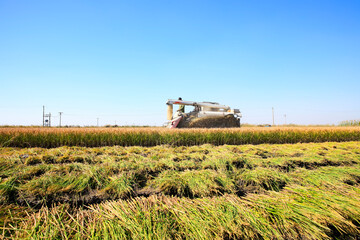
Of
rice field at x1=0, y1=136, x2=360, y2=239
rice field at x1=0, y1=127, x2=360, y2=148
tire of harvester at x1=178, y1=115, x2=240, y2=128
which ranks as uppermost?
tire of harvester at x1=178, y1=115, x2=240, y2=128

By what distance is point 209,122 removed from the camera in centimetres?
1200

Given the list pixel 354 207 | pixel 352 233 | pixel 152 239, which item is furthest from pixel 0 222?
pixel 354 207

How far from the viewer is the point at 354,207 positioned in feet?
5.68

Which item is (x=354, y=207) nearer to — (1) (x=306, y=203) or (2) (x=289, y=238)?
(1) (x=306, y=203)

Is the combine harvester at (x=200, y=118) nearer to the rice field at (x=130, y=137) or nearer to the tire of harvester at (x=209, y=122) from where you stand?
the tire of harvester at (x=209, y=122)

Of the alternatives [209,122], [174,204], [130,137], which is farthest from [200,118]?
[174,204]

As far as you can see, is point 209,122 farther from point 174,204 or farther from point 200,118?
point 174,204

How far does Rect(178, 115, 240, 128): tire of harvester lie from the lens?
1182 cm

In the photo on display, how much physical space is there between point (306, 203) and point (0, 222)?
2497mm

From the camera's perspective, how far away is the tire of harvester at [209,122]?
11.8 m

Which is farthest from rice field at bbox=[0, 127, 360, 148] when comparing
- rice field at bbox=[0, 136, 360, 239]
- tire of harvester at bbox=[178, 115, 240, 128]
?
rice field at bbox=[0, 136, 360, 239]

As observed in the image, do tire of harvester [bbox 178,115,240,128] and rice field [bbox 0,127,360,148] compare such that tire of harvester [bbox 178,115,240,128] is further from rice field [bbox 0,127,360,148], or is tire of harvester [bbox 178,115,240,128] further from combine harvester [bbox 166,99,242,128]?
rice field [bbox 0,127,360,148]

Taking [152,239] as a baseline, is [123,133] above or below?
above

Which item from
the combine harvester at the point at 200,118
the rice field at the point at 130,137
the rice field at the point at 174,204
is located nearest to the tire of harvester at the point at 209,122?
the combine harvester at the point at 200,118
